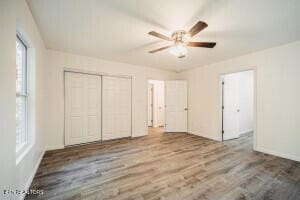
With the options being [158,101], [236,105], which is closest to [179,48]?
[236,105]

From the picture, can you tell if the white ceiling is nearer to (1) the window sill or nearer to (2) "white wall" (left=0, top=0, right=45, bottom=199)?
(2) "white wall" (left=0, top=0, right=45, bottom=199)

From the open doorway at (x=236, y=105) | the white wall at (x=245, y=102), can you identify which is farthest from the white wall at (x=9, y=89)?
the white wall at (x=245, y=102)

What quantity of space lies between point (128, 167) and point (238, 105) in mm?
4304

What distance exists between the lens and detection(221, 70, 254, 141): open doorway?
4461mm

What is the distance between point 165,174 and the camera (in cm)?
236

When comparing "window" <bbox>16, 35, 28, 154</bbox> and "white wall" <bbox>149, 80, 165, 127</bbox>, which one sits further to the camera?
"white wall" <bbox>149, 80, 165, 127</bbox>

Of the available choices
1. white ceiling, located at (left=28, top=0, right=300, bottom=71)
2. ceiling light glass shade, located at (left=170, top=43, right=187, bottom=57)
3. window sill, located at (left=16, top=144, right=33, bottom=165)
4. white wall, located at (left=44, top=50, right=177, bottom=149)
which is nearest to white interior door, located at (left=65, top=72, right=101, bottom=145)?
white wall, located at (left=44, top=50, right=177, bottom=149)

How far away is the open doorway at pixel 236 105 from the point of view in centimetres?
446

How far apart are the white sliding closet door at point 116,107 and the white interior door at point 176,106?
165cm

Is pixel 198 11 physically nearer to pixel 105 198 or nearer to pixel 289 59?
pixel 289 59

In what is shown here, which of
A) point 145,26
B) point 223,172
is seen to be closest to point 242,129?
point 223,172

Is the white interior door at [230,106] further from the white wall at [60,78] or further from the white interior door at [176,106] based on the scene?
the white wall at [60,78]

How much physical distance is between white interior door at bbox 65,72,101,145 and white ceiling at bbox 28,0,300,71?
0.99 metres

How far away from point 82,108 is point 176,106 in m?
3.35
